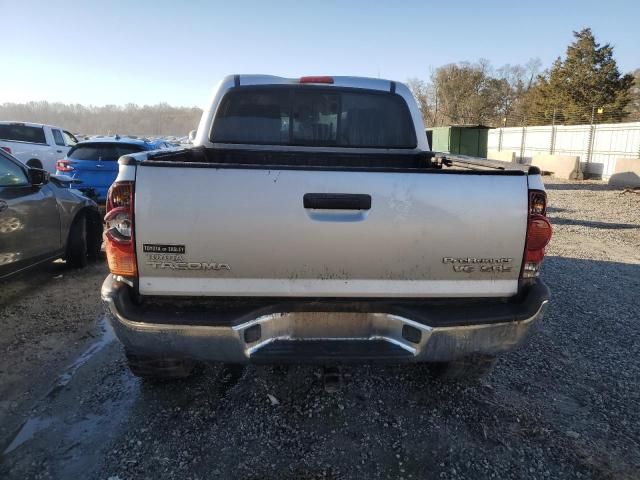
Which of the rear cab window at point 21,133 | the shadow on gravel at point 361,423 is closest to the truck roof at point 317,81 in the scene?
the shadow on gravel at point 361,423

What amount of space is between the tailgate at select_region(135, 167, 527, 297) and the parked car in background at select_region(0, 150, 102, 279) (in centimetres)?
305

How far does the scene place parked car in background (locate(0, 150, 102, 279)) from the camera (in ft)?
14.4

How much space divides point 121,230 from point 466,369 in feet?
7.49

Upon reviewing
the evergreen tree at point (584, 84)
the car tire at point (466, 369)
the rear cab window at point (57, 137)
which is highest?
the evergreen tree at point (584, 84)

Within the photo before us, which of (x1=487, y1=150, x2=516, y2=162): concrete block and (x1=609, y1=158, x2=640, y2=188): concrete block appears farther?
(x1=487, y1=150, x2=516, y2=162): concrete block

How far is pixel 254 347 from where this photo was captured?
2268 mm

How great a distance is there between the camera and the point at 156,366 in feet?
9.02

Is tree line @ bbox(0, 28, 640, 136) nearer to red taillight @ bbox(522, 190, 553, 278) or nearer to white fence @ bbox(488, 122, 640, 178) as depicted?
white fence @ bbox(488, 122, 640, 178)

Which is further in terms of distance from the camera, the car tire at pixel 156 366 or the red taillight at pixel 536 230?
the car tire at pixel 156 366

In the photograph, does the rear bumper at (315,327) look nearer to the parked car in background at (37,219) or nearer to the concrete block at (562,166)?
the parked car in background at (37,219)

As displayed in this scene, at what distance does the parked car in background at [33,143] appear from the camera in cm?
1216

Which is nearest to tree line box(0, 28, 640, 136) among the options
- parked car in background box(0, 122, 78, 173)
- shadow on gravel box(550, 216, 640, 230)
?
shadow on gravel box(550, 216, 640, 230)

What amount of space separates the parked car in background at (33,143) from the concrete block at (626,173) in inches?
824

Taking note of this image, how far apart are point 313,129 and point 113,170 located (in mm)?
6365
